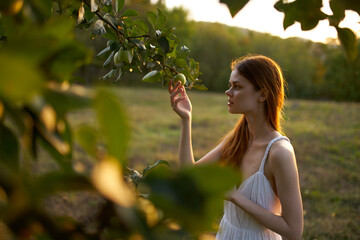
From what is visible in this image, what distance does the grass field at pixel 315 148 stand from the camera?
10.8ft

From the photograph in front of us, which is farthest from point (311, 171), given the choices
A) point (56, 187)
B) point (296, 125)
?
point (56, 187)

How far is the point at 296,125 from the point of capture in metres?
8.23

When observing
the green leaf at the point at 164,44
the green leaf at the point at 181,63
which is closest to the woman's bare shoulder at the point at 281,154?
the green leaf at the point at 181,63

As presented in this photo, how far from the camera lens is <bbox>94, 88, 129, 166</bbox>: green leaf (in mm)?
172

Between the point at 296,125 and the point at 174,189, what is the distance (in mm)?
8523

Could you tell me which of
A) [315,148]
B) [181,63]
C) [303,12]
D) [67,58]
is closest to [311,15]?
[303,12]

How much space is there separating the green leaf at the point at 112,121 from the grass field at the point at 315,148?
2.11 feet

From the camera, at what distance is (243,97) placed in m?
1.49

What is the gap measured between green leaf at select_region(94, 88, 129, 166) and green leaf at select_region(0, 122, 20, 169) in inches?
3.8

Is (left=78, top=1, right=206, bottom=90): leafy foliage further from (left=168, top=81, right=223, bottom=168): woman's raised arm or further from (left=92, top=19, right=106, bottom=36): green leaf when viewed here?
(left=168, top=81, right=223, bottom=168): woman's raised arm

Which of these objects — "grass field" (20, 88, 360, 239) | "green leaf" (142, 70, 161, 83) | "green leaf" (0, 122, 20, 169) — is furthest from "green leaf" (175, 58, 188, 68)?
"green leaf" (0, 122, 20, 169)

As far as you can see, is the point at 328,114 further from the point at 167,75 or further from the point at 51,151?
the point at 51,151

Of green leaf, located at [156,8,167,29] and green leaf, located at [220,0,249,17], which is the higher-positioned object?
green leaf, located at [156,8,167,29]

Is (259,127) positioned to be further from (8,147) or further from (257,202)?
(8,147)
